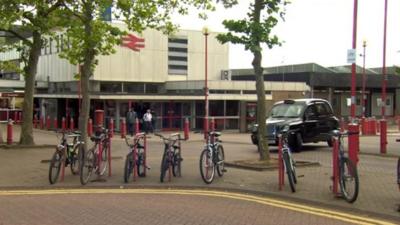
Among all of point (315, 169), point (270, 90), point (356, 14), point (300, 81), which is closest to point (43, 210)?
point (315, 169)

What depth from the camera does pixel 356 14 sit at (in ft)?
55.8

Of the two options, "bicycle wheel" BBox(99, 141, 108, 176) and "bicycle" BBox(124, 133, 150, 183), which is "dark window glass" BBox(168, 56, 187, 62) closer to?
"bicycle wheel" BBox(99, 141, 108, 176)

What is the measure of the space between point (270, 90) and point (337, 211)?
3347cm

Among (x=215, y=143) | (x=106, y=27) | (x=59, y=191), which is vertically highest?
(x=106, y=27)

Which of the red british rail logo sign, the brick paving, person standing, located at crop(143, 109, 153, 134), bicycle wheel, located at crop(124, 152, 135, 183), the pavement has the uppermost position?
the red british rail logo sign

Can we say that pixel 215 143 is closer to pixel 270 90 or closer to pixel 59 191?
pixel 59 191

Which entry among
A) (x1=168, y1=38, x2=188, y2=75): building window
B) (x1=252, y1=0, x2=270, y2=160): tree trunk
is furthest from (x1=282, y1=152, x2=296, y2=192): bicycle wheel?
(x1=168, y1=38, x2=188, y2=75): building window

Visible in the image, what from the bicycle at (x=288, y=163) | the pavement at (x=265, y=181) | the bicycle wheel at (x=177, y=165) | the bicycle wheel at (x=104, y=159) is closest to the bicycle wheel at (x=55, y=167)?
the pavement at (x=265, y=181)

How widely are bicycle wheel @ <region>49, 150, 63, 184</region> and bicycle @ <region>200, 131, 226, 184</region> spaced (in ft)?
10.0

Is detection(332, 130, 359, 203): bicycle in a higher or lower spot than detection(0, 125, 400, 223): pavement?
higher

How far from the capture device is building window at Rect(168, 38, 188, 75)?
1757 inches

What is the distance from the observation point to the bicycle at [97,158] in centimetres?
1278

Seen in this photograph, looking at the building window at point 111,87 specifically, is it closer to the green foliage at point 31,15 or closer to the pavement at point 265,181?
the green foliage at point 31,15

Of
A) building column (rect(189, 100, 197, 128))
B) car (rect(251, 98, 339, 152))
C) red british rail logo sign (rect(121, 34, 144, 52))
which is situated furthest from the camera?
red british rail logo sign (rect(121, 34, 144, 52))
